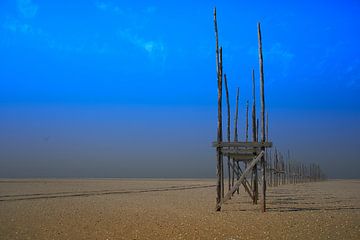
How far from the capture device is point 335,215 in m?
14.4

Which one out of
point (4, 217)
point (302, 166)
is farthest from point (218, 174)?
point (302, 166)

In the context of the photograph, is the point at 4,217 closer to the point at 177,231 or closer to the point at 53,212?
the point at 53,212

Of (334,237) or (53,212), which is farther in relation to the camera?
(53,212)

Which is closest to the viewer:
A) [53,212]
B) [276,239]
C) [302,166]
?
[276,239]

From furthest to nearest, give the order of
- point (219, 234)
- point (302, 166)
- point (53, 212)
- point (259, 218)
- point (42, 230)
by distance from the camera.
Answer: point (302, 166)
point (53, 212)
point (259, 218)
point (42, 230)
point (219, 234)

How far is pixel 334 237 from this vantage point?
9.70 meters

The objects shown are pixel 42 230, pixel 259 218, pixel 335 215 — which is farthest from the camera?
pixel 335 215

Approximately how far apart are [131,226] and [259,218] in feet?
13.5

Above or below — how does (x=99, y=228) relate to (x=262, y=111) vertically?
below

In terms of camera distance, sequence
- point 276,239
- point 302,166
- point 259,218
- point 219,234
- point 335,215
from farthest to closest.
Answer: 1. point 302,166
2. point 335,215
3. point 259,218
4. point 219,234
5. point 276,239

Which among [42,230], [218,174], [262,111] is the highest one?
[262,111]

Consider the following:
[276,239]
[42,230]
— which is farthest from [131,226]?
[276,239]

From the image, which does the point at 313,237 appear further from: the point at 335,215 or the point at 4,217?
the point at 4,217

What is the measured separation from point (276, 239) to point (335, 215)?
584cm
